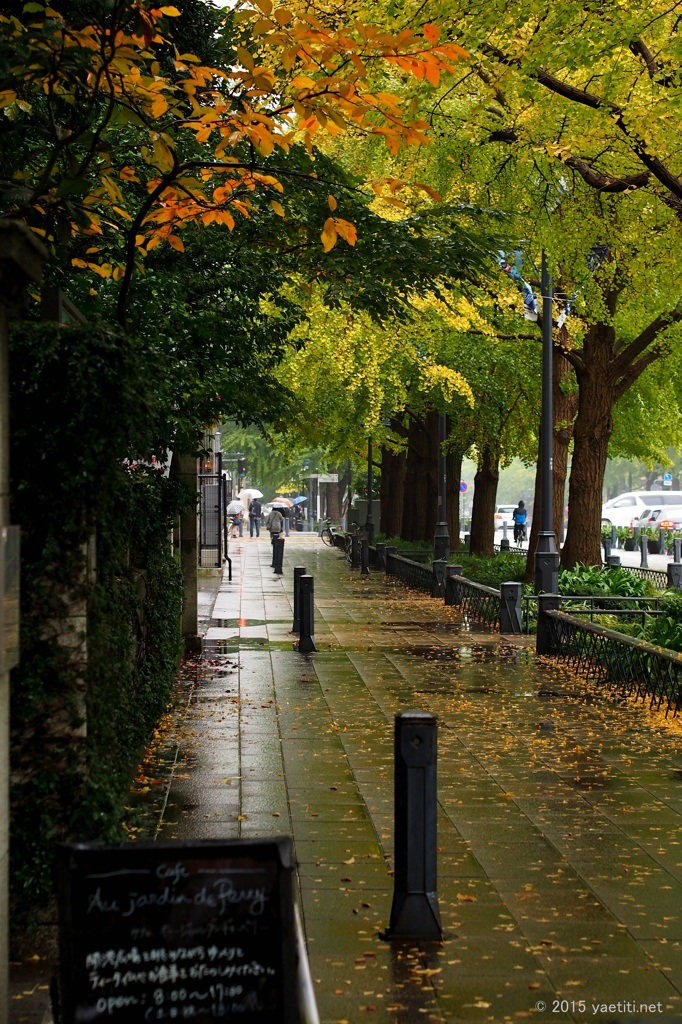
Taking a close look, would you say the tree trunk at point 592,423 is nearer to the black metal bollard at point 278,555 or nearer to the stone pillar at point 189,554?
the stone pillar at point 189,554

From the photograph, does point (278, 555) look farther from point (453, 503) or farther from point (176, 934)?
point (176, 934)

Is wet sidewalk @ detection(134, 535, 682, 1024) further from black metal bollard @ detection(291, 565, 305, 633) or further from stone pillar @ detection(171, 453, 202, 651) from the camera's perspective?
black metal bollard @ detection(291, 565, 305, 633)

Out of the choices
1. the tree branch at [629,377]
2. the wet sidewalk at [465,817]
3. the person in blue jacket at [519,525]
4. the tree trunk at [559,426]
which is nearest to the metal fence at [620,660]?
the wet sidewalk at [465,817]

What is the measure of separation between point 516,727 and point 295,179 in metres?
5.41

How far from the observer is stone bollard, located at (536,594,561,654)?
16.2m

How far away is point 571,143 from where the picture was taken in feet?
45.5

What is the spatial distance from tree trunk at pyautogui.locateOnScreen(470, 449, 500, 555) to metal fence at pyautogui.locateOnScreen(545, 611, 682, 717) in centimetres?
1374

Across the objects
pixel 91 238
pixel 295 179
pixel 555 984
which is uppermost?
pixel 295 179

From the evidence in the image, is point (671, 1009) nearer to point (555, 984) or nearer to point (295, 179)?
point (555, 984)

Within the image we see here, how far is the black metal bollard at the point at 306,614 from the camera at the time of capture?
16.4m

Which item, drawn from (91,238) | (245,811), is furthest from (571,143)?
(245,811)

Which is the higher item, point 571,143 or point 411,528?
point 571,143

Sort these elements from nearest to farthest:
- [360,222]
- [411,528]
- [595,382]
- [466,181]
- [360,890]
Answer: [360,890] < [360,222] < [466,181] < [595,382] < [411,528]

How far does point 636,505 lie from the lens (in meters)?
65.1
